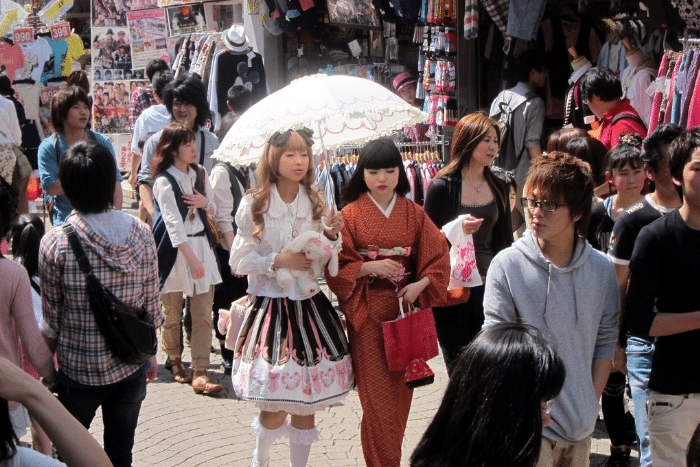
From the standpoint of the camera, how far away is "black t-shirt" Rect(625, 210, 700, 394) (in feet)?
11.1

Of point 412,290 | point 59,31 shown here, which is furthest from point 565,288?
point 59,31

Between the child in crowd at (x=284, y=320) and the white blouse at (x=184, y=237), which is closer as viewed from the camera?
the child in crowd at (x=284, y=320)

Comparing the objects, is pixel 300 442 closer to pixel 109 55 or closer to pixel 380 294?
pixel 380 294

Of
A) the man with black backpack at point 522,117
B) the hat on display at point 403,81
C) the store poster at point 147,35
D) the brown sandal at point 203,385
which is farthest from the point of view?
the store poster at point 147,35

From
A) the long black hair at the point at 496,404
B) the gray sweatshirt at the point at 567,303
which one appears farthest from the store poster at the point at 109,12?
the long black hair at the point at 496,404

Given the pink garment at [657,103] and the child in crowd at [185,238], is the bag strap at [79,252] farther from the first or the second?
the pink garment at [657,103]

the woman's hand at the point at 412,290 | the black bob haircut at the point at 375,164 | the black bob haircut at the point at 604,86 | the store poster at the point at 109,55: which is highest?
the store poster at the point at 109,55

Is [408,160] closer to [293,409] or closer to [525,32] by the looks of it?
[525,32]

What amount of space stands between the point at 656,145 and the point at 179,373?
396 cm

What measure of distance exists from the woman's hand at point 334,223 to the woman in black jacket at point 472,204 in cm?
94

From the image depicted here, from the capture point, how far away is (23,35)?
14.6 m

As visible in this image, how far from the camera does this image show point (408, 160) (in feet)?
27.6

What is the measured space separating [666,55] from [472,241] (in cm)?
270

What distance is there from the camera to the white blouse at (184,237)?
19.1ft
